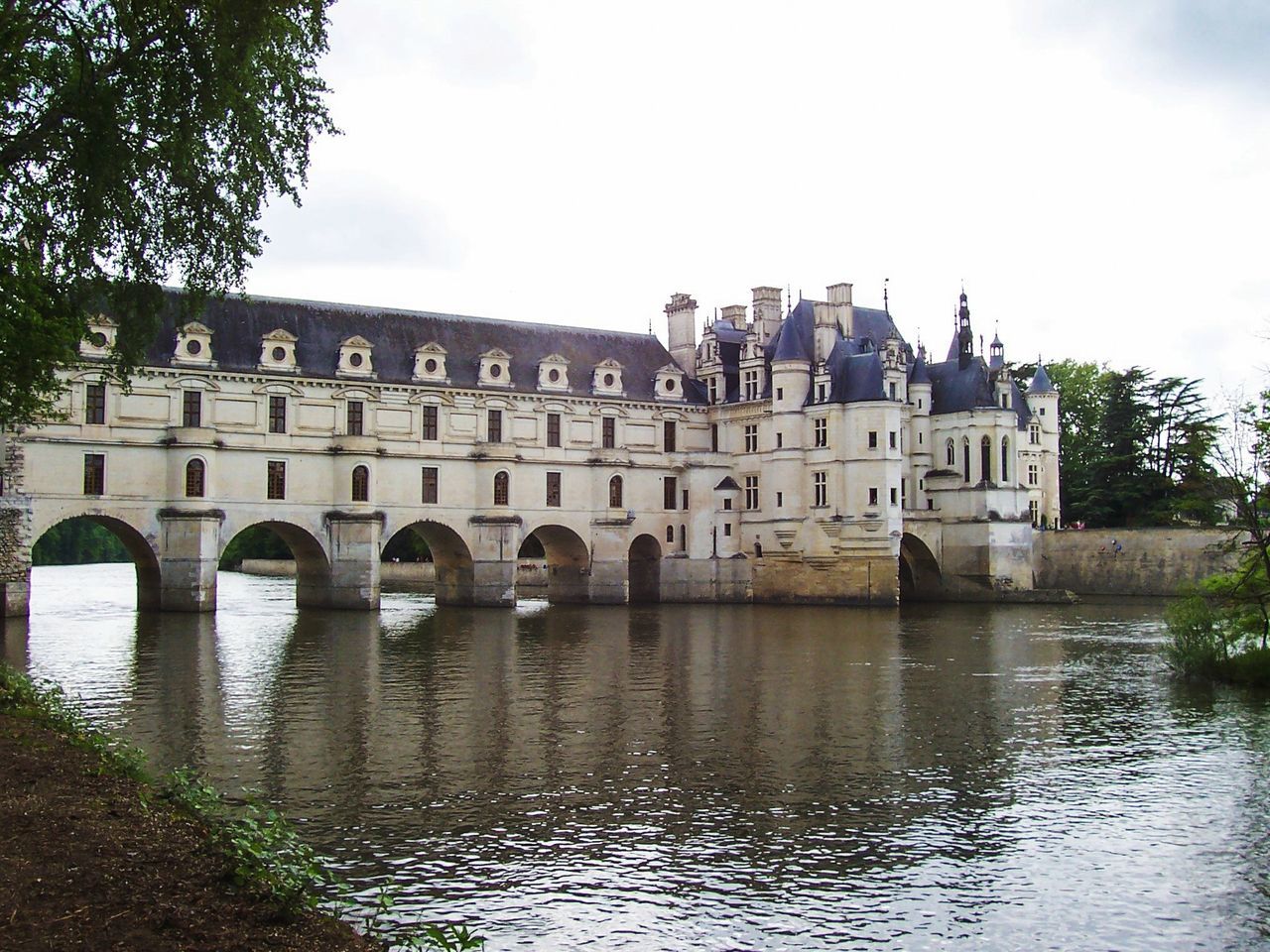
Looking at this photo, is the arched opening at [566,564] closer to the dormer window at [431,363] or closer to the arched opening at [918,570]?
the dormer window at [431,363]

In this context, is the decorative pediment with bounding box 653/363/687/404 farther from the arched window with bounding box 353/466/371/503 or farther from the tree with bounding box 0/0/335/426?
the tree with bounding box 0/0/335/426

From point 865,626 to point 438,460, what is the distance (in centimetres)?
1782

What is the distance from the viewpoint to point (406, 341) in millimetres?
49000

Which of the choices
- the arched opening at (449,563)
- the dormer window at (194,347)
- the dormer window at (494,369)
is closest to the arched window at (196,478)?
the dormer window at (194,347)

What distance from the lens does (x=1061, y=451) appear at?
7988cm

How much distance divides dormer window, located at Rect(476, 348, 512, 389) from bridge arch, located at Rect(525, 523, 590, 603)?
6235mm

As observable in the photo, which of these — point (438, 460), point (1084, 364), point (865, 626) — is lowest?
point (865, 626)

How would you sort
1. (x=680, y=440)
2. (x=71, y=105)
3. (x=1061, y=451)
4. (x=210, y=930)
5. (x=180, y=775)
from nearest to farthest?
1. (x=210, y=930)
2. (x=180, y=775)
3. (x=71, y=105)
4. (x=680, y=440)
5. (x=1061, y=451)

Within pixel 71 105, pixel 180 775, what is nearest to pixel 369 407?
pixel 71 105

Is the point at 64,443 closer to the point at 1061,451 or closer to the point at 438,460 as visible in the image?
the point at 438,460

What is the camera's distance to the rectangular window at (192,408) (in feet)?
140

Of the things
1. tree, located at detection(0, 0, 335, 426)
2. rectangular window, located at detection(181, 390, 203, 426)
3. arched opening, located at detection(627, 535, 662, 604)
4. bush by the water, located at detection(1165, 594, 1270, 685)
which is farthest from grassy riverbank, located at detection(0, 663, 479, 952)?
arched opening, located at detection(627, 535, 662, 604)

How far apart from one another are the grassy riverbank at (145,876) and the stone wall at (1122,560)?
53978 millimetres

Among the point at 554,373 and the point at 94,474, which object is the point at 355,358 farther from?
the point at 94,474
